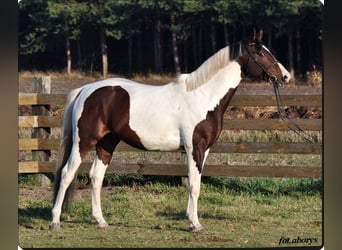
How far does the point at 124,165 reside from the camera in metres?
7.67

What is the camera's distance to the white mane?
257 inches

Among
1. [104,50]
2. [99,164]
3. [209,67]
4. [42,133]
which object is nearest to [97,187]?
[99,164]

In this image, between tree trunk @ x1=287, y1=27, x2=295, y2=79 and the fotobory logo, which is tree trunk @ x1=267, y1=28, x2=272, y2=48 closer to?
tree trunk @ x1=287, y1=27, x2=295, y2=79

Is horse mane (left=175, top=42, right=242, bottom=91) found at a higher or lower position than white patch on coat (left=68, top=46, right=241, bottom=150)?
higher

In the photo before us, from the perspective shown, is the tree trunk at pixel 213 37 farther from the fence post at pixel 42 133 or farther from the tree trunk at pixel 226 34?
the fence post at pixel 42 133

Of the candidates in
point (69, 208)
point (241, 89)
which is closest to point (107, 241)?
point (69, 208)

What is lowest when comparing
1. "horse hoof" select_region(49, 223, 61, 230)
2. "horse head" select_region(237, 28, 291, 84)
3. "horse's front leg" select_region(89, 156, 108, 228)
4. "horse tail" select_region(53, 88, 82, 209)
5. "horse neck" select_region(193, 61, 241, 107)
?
"horse hoof" select_region(49, 223, 61, 230)

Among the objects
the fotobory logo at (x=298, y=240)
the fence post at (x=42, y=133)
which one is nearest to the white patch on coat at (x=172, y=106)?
the fotobory logo at (x=298, y=240)

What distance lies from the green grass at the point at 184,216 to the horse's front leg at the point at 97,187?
0.10 meters

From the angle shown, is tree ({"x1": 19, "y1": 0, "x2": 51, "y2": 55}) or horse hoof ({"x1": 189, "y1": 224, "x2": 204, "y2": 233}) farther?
horse hoof ({"x1": 189, "y1": 224, "x2": 204, "y2": 233})

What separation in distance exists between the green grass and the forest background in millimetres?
1237

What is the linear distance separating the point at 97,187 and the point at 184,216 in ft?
2.66

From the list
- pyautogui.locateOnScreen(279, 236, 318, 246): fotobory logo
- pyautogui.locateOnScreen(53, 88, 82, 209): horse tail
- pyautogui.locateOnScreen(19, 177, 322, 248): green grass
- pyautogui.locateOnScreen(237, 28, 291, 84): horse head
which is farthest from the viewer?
pyautogui.locateOnScreen(53, 88, 82, 209): horse tail

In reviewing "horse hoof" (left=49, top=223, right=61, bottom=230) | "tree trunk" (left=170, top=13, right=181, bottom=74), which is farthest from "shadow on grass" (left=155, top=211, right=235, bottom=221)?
"tree trunk" (left=170, top=13, right=181, bottom=74)
